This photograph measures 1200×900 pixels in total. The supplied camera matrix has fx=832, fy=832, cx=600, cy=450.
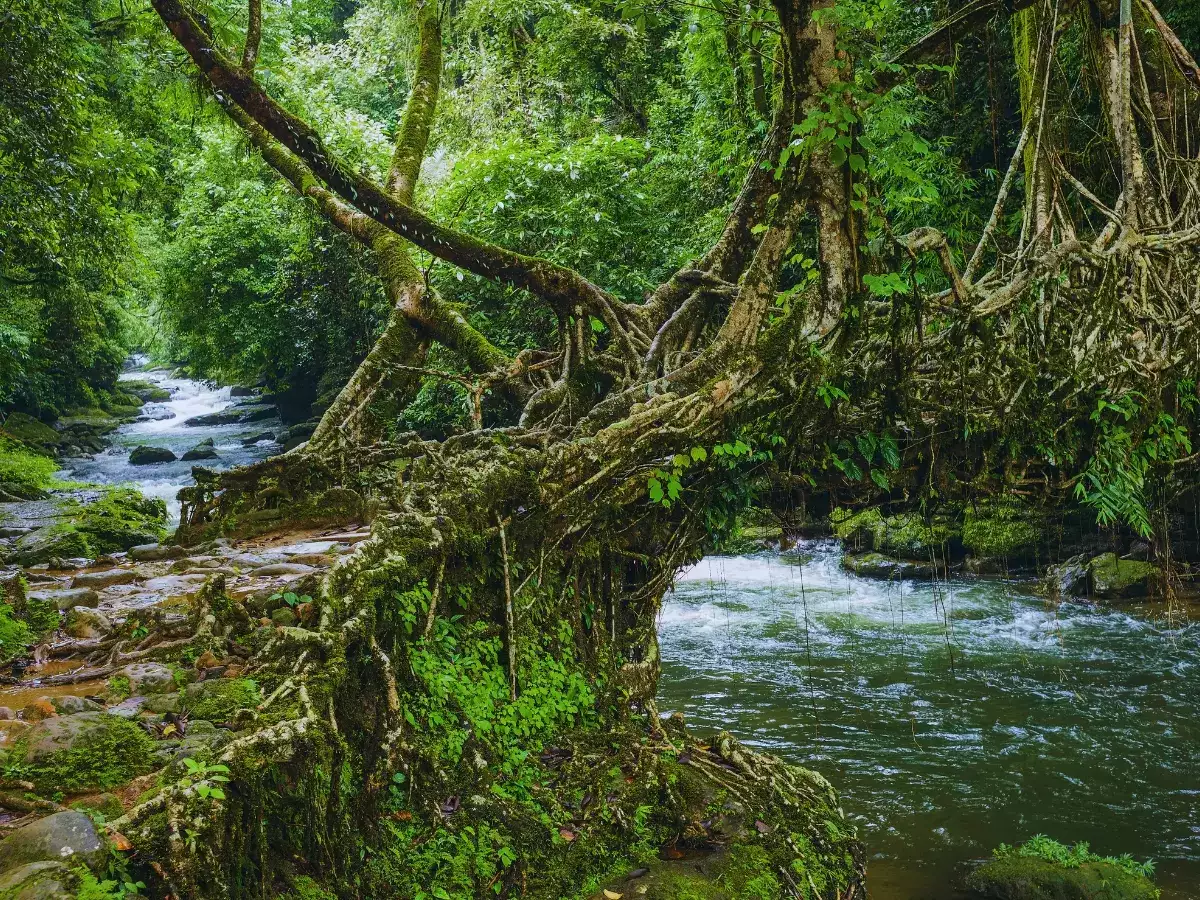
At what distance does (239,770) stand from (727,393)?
3156mm

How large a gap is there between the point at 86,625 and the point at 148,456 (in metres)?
16.2

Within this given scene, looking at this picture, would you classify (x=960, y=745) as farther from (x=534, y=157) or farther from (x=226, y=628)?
(x=534, y=157)

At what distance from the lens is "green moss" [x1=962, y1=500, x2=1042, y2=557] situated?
1168cm

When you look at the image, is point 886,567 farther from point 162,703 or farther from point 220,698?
point 162,703

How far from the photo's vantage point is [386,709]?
3.21 meters

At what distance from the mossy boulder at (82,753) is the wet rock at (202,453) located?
1730 cm

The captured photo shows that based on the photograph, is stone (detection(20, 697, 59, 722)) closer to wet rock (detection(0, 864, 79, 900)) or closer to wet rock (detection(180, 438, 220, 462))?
wet rock (detection(0, 864, 79, 900))

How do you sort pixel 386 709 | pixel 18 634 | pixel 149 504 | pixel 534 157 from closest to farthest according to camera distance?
pixel 386 709 < pixel 18 634 < pixel 149 504 < pixel 534 157

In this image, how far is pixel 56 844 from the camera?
2.06 m

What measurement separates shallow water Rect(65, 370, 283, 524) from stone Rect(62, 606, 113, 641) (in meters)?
8.21

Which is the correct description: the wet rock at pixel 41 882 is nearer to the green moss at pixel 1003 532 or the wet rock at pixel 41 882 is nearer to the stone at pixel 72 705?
the stone at pixel 72 705

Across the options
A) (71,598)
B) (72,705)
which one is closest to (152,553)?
(71,598)

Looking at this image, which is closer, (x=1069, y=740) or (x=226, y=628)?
(x=226, y=628)

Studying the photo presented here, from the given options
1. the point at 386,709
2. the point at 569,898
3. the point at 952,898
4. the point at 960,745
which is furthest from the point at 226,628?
the point at 960,745
